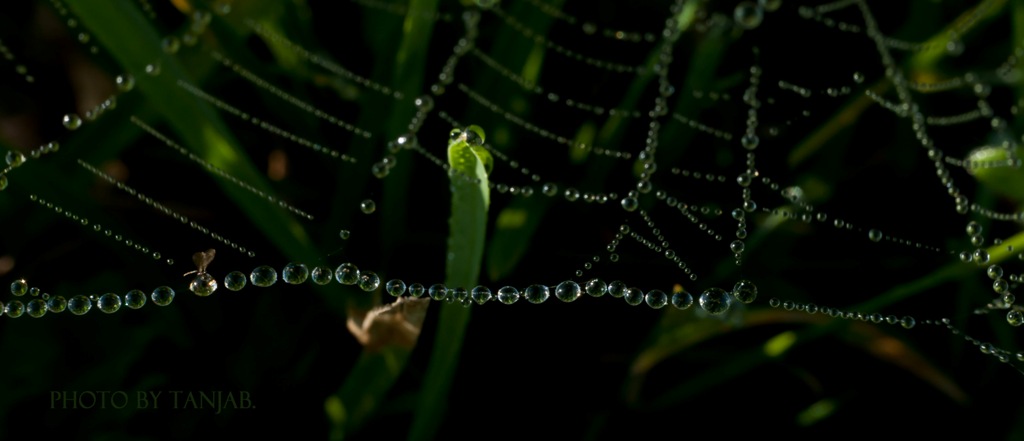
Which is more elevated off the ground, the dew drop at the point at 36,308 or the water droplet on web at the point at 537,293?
the water droplet on web at the point at 537,293

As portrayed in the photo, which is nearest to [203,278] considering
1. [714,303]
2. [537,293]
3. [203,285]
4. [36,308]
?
[203,285]

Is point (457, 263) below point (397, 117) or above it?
below

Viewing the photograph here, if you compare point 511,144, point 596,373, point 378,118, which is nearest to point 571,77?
point 511,144

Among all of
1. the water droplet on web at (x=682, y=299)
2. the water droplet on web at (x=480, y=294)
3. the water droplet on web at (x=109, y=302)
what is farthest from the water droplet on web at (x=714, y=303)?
the water droplet on web at (x=109, y=302)

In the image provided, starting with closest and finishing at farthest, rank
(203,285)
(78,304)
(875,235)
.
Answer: (203,285) < (78,304) < (875,235)

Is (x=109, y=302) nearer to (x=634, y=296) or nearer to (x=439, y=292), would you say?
(x=439, y=292)

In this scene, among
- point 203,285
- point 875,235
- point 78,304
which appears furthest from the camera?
point 875,235

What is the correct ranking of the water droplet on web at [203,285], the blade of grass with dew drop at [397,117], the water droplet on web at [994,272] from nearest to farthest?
the water droplet on web at [203,285] < the water droplet on web at [994,272] < the blade of grass with dew drop at [397,117]

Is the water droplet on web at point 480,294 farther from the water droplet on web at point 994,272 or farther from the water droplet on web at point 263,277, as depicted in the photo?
the water droplet on web at point 994,272

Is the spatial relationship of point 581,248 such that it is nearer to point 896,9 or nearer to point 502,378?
point 502,378

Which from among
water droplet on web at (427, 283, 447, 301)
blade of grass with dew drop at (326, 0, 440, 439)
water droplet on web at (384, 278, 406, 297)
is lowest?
water droplet on web at (384, 278, 406, 297)

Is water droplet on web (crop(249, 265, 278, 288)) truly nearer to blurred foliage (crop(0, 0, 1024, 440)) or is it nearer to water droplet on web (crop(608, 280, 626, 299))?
blurred foliage (crop(0, 0, 1024, 440))

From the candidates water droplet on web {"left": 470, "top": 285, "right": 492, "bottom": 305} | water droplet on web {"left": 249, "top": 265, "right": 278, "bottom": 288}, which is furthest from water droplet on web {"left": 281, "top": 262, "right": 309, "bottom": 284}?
water droplet on web {"left": 470, "top": 285, "right": 492, "bottom": 305}
